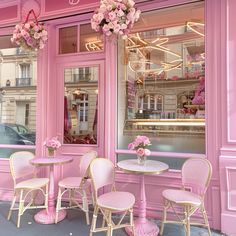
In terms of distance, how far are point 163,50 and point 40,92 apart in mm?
2290

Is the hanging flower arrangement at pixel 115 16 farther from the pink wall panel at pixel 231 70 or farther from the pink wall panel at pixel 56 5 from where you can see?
the pink wall panel at pixel 231 70

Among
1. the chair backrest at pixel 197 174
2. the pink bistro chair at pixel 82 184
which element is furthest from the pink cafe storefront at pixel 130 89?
the pink bistro chair at pixel 82 184

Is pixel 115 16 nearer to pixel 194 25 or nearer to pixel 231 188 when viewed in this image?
pixel 194 25

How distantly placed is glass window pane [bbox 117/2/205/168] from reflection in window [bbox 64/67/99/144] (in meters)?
0.47

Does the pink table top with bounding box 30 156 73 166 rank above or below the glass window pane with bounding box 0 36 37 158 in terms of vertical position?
below

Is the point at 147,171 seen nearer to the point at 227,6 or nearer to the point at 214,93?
the point at 214,93

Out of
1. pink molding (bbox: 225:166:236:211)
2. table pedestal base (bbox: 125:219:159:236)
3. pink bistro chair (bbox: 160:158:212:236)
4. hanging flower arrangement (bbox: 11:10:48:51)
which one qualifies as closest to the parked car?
hanging flower arrangement (bbox: 11:10:48:51)

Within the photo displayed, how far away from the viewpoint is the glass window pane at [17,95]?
4.21 metres

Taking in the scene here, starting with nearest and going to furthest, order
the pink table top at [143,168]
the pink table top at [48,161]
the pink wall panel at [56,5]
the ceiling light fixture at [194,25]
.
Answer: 1. the pink table top at [143,168]
2. the pink table top at [48,161]
3. the ceiling light fixture at [194,25]
4. the pink wall panel at [56,5]

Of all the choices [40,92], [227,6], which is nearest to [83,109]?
[40,92]

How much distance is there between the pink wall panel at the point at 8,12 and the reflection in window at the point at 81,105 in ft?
4.47

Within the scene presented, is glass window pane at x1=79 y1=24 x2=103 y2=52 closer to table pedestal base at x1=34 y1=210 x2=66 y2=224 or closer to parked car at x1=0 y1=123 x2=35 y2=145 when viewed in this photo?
parked car at x1=0 y1=123 x2=35 y2=145

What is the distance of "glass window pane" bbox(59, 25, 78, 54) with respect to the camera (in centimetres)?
408

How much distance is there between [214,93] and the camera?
3074mm
